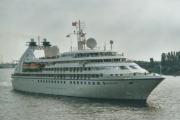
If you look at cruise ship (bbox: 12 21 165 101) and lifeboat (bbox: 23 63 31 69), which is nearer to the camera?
cruise ship (bbox: 12 21 165 101)

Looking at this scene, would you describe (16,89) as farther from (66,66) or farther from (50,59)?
(66,66)

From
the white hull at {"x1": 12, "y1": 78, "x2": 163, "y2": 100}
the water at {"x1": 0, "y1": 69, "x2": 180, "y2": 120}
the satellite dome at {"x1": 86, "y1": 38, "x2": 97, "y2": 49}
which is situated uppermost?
the satellite dome at {"x1": 86, "y1": 38, "x2": 97, "y2": 49}

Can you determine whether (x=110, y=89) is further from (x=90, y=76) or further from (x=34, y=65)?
(x=34, y=65)

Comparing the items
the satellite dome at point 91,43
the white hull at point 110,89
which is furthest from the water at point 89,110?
the satellite dome at point 91,43

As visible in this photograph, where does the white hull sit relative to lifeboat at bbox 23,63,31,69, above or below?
below

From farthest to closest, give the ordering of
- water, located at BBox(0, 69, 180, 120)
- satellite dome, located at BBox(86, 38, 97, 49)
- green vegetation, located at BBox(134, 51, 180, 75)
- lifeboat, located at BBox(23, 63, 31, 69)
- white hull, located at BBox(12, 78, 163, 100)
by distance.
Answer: green vegetation, located at BBox(134, 51, 180, 75)
lifeboat, located at BBox(23, 63, 31, 69)
satellite dome, located at BBox(86, 38, 97, 49)
white hull, located at BBox(12, 78, 163, 100)
water, located at BBox(0, 69, 180, 120)

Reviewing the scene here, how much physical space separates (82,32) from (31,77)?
54.6ft

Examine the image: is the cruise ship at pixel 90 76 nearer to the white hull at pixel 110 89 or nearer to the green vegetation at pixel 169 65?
the white hull at pixel 110 89

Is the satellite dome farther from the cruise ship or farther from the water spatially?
the water

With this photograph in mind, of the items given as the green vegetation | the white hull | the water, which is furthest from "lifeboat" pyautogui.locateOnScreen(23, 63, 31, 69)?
the green vegetation

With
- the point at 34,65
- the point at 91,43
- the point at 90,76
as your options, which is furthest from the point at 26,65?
the point at 90,76

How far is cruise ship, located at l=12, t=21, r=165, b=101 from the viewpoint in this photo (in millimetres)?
44656

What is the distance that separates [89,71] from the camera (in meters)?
49.0

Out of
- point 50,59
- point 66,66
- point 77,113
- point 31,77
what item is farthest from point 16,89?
point 77,113
